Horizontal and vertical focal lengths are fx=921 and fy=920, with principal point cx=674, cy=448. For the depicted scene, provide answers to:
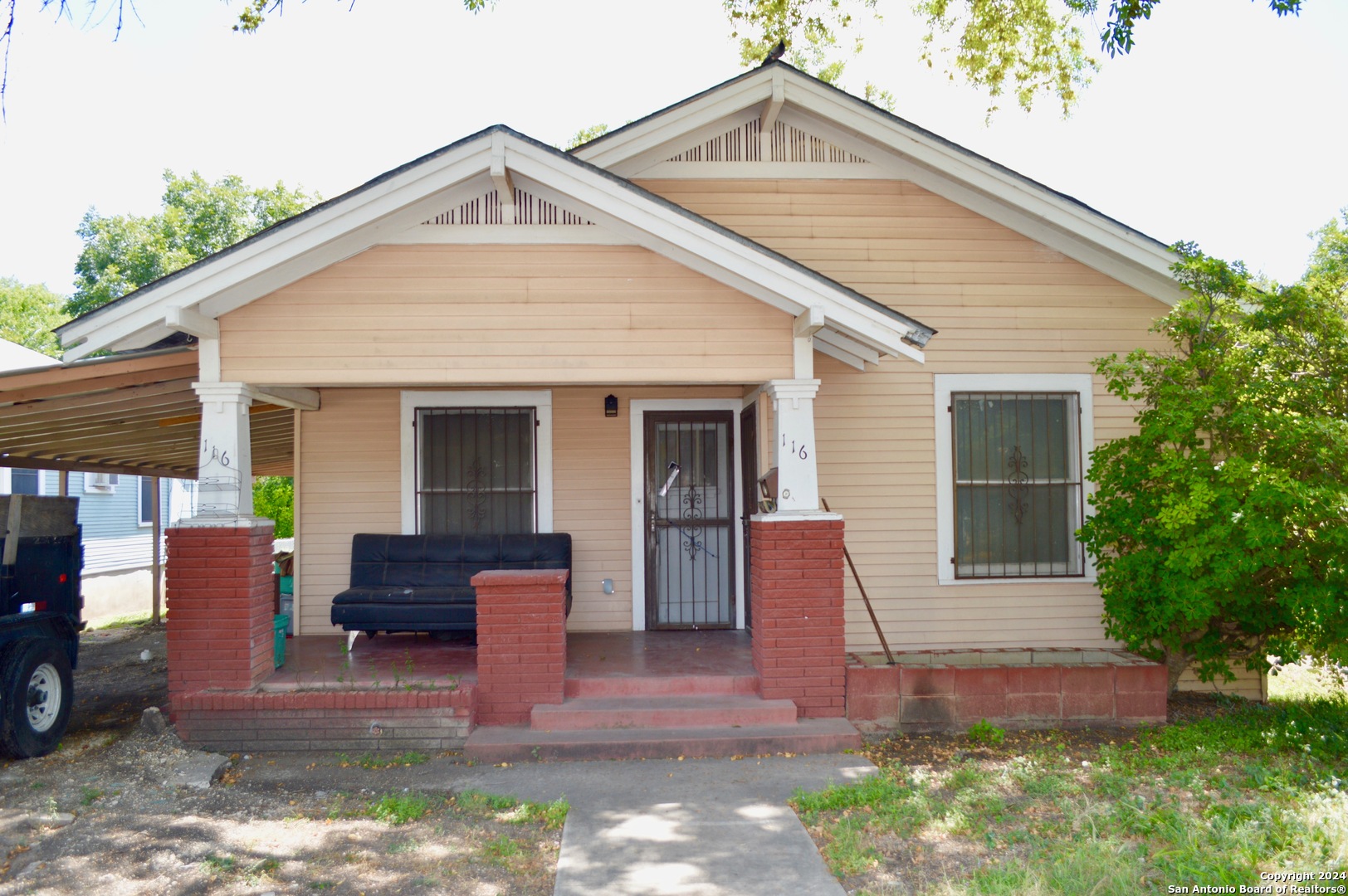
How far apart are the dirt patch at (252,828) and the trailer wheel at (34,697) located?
126 millimetres

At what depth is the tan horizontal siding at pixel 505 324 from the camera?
20.4ft

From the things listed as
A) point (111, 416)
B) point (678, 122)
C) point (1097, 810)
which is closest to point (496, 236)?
point (678, 122)

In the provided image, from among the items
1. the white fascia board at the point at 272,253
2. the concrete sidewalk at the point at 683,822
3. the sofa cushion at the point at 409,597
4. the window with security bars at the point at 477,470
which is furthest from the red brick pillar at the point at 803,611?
the white fascia board at the point at 272,253

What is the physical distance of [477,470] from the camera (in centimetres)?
832

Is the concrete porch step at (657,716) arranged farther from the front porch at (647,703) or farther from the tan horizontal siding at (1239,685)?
the tan horizontal siding at (1239,685)

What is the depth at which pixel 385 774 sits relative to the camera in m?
5.70

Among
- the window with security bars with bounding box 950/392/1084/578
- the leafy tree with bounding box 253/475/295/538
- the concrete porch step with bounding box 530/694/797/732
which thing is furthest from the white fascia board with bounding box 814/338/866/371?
the leafy tree with bounding box 253/475/295/538

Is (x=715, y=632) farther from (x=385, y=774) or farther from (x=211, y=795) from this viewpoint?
(x=211, y=795)

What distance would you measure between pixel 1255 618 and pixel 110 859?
7.30 meters

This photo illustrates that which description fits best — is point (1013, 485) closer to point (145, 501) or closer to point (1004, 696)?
point (1004, 696)

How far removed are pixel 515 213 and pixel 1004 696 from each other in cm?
491

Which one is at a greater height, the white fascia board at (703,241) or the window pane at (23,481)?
the white fascia board at (703,241)

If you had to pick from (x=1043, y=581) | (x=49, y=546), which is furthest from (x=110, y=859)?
(x=1043, y=581)

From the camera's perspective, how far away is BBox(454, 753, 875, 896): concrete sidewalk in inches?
161
